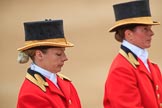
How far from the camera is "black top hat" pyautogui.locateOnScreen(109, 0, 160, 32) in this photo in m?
2.83

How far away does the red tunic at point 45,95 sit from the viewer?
8.03 ft

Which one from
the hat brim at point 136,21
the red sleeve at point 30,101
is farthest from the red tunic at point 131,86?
the red sleeve at point 30,101

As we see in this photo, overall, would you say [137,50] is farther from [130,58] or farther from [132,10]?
[132,10]

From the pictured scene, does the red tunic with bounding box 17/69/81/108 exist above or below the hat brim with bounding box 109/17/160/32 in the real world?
below

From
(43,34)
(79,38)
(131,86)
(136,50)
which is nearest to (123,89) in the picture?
(131,86)

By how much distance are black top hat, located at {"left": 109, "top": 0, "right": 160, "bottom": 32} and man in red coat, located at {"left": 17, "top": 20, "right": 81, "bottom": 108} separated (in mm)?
421

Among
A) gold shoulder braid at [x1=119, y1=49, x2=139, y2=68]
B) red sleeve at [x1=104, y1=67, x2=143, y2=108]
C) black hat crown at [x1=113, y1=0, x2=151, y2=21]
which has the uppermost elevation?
black hat crown at [x1=113, y1=0, x2=151, y2=21]

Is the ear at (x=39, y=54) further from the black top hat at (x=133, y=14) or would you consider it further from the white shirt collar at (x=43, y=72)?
the black top hat at (x=133, y=14)

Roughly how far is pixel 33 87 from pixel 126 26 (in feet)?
2.38

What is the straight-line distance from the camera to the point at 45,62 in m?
2.58

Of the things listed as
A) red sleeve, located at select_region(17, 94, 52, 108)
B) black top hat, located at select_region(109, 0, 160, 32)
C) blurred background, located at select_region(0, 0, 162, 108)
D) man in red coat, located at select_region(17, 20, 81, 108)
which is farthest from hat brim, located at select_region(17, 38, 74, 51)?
blurred background, located at select_region(0, 0, 162, 108)

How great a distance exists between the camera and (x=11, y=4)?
14.0ft

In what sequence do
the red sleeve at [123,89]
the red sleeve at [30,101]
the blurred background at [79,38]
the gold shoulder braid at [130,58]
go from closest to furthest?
1. the red sleeve at [30,101]
2. the red sleeve at [123,89]
3. the gold shoulder braid at [130,58]
4. the blurred background at [79,38]

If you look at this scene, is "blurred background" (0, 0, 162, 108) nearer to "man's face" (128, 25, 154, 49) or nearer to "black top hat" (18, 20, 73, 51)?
"man's face" (128, 25, 154, 49)
